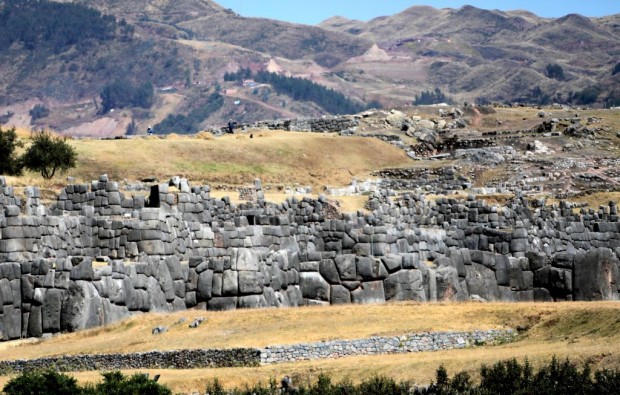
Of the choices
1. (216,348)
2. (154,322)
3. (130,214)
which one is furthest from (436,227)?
(216,348)

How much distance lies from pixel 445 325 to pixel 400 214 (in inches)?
967

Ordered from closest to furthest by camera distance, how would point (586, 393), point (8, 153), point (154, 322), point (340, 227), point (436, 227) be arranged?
1. point (586, 393)
2. point (154, 322)
3. point (340, 227)
4. point (436, 227)
5. point (8, 153)

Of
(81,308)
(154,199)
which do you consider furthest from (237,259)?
(154,199)

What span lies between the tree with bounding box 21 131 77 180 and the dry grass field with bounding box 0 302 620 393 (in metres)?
30.7

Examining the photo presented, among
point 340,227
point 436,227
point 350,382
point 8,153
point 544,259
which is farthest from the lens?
point 8,153

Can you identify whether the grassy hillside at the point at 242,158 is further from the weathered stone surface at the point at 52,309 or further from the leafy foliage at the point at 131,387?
the leafy foliage at the point at 131,387

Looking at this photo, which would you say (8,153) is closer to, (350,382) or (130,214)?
(130,214)

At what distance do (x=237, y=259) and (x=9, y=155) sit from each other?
32.5 metres

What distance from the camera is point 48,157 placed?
76.9 m

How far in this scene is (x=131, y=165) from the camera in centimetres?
8088

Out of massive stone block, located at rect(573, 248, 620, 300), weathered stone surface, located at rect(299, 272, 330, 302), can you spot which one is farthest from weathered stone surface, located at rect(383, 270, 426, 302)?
massive stone block, located at rect(573, 248, 620, 300)

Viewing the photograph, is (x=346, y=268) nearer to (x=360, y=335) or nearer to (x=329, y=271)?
(x=329, y=271)

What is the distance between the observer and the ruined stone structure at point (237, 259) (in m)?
47.1

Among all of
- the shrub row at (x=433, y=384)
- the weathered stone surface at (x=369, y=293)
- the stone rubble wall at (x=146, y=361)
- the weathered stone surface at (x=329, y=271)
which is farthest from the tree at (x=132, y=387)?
the weathered stone surface at (x=369, y=293)
